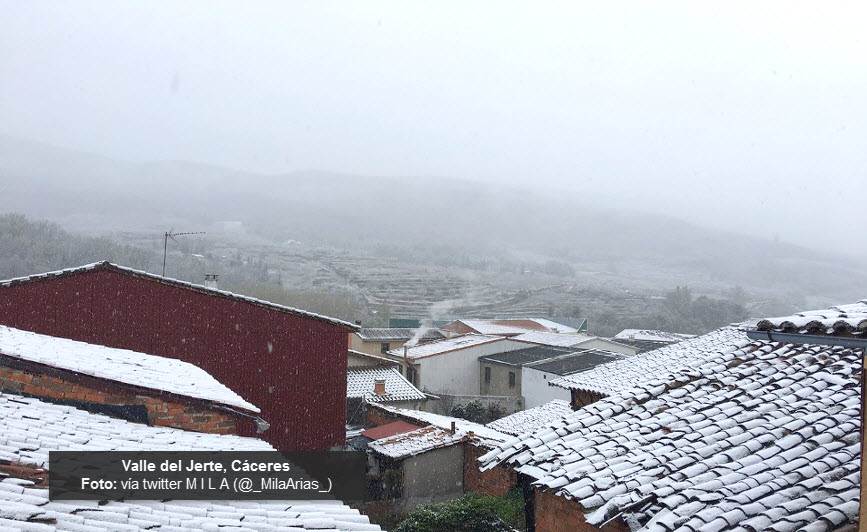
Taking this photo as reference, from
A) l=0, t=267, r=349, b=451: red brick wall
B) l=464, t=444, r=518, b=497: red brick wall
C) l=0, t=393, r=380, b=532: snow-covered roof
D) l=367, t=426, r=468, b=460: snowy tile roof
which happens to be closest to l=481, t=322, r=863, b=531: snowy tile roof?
l=0, t=393, r=380, b=532: snow-covered roof

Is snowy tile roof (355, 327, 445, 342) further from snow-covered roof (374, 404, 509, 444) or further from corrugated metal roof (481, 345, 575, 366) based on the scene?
snow-covered roof (374, 404, 509, 444)

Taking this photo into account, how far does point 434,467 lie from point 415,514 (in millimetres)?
4093

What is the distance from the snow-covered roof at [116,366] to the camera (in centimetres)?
581

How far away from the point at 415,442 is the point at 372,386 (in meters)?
8.92

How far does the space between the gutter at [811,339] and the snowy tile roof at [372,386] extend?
18.6m

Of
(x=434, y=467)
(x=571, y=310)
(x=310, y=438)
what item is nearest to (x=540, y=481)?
(x=310, y=438)

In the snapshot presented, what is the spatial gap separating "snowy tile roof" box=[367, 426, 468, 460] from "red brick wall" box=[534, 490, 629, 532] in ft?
29.7

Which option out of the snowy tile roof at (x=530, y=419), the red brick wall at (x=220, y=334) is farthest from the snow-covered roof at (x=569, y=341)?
the red brick wall at (x=220, y=334)

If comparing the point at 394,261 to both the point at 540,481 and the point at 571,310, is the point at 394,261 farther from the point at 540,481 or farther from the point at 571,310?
the point at 540,481

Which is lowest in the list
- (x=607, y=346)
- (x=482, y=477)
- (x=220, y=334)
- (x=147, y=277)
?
(x=607, y=346)

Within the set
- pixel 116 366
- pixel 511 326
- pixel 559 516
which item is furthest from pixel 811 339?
pixel 511 326

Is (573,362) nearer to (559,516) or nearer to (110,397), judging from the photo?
(559,516)

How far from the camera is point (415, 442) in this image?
14719 millimetres

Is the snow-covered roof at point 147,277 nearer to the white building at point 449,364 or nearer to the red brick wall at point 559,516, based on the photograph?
the red brick wall at point 559,516
